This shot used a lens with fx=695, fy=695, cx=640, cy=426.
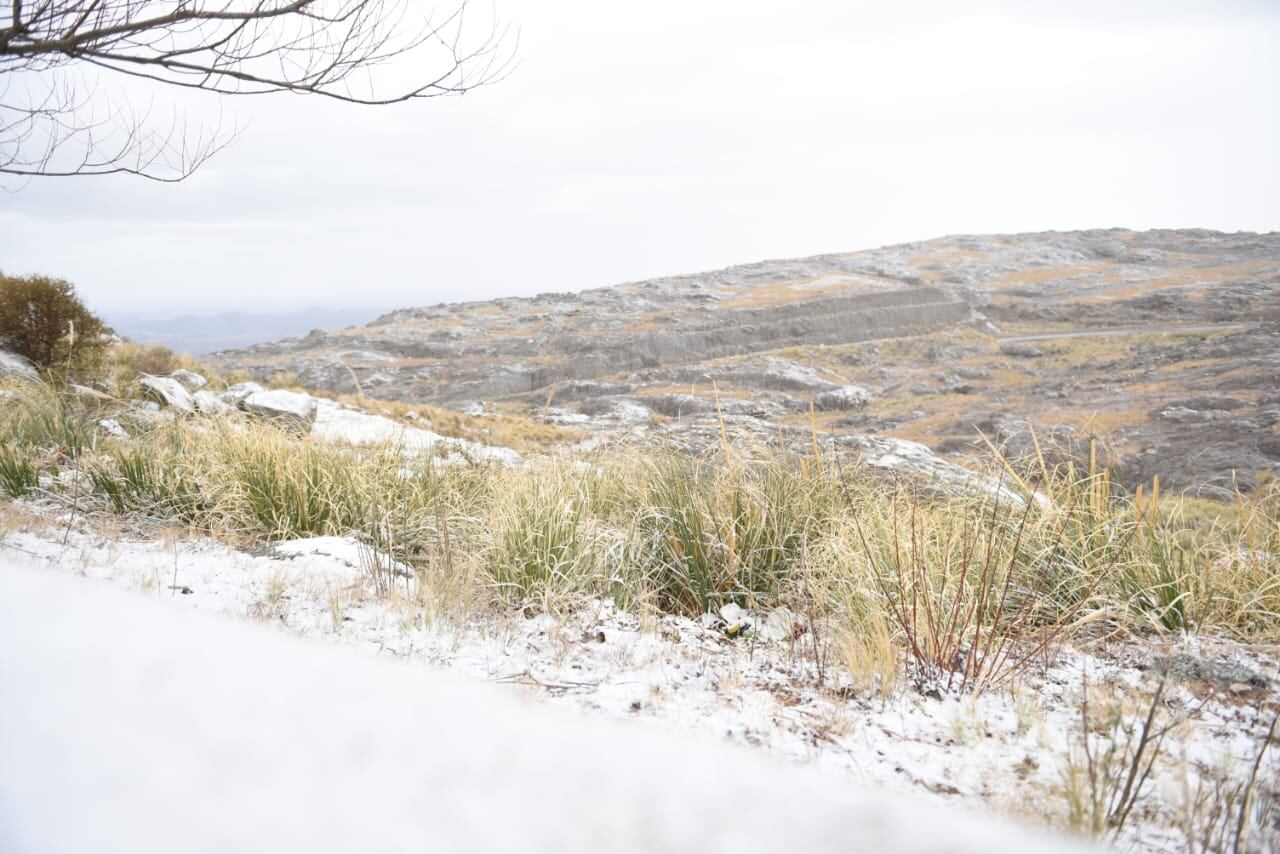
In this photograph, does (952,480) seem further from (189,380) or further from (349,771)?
(189,380)

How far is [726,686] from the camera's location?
1840mm


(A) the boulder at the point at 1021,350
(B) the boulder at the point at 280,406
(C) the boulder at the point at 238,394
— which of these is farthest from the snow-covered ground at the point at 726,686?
(A) the boulder at the point at 1021,350

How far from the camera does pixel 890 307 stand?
116 feet

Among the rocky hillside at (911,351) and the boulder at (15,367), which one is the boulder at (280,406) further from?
the rocky hillside at (911,351)

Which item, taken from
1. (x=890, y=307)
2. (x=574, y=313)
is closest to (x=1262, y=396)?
(x=890, y=307)

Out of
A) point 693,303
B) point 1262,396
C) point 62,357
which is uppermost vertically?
point 693,303

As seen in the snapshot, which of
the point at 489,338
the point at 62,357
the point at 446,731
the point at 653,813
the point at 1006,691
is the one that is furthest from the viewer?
the point at 489,338

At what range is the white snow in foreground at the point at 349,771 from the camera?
0.88 m

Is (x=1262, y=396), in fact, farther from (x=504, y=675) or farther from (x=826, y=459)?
(x=504, y=675)

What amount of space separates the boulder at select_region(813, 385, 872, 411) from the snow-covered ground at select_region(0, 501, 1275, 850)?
1848cm

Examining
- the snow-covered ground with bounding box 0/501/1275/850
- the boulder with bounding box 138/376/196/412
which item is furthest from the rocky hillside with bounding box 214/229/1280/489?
the boulder with bounding box 138/376/196/412

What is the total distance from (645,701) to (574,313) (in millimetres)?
39263

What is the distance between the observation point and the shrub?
27.4 ft

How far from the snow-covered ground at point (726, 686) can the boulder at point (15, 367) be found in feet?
21.2
